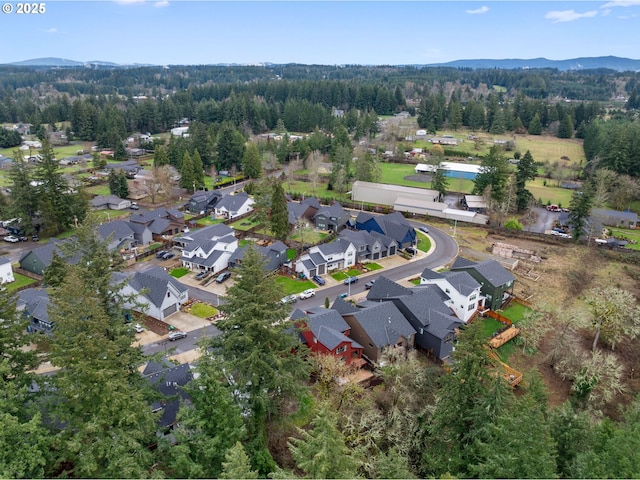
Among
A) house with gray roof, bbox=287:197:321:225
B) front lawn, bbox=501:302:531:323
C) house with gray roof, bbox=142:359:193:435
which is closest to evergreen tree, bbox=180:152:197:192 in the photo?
house with gray roof, bbox=287:197:321:225

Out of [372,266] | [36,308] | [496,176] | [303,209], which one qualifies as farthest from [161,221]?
[496,176]

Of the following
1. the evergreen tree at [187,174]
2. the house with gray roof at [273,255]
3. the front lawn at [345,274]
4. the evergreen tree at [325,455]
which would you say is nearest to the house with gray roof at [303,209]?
the house with gray roof at [273,255]

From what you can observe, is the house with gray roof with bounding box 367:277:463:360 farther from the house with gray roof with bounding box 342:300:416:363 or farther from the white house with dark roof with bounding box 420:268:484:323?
the house with gray roof with bounding box 342:300:416:363

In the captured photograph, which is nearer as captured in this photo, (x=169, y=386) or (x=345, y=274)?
(x=169, y=386)

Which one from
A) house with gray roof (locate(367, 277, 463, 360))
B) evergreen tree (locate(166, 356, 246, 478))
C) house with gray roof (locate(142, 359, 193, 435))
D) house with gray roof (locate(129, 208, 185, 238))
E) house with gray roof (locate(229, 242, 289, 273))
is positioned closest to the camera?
evergreen tree (locate(166, 356, 246, 478))

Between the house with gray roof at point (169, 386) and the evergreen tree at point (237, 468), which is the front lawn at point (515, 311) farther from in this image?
the evergreen tree at point (237, 468)

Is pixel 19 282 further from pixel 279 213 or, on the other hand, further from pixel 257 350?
pixel 257 350
